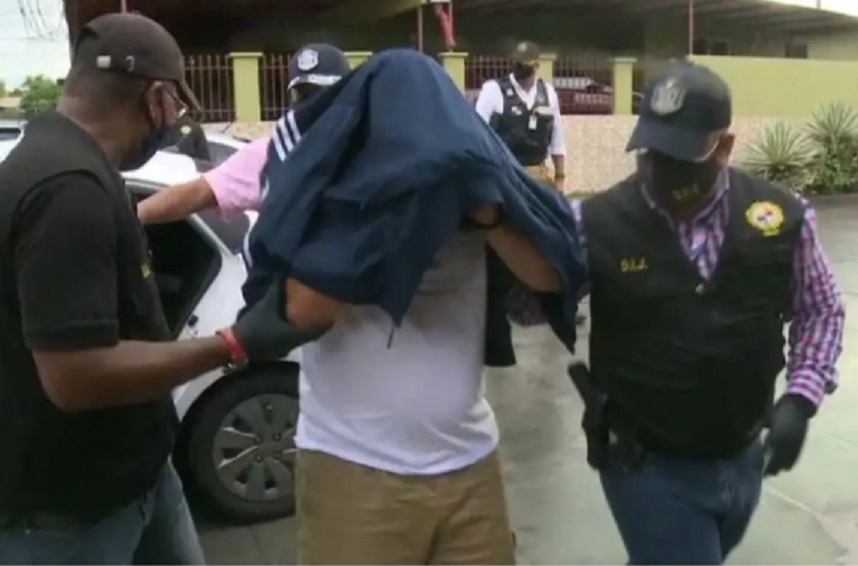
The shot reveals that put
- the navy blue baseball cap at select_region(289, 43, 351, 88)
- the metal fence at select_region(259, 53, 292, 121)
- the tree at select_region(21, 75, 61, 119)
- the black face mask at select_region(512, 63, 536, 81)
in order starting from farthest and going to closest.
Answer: the metal fence at select_region(259, 53, 292, 121)
the tree at select_region(21, 75, 61, 119)
the black face mask at select_region(512, 63, 536, 81)
the navy blue baseball cap at select_region(289, 43, 351, 88)

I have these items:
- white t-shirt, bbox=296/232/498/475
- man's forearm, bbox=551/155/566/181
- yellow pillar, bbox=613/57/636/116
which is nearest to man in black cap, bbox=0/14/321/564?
white t-shirt, bbox=296/232/498/475

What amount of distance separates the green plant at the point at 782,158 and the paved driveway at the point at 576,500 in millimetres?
11250

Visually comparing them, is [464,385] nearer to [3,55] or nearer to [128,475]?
[128,475]

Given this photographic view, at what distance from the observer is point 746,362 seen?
8.96 ft

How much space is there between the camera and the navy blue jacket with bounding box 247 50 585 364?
219cm

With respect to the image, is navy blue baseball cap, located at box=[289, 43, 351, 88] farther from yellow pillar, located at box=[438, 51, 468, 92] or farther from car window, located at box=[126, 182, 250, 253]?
yellow pillar, located at box=[438, 51, 468, 92]

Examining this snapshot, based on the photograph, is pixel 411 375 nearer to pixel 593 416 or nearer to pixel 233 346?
pixel 233 346

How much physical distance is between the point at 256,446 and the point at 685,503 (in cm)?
253

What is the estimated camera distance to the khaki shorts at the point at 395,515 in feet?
7.89

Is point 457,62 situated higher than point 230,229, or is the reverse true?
point 457,62

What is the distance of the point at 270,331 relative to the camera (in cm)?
235

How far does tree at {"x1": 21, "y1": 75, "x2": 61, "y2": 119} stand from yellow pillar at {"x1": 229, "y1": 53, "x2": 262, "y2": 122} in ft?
7.14

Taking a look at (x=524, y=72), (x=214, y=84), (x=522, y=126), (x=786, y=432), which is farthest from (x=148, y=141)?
(x=214, y=84)

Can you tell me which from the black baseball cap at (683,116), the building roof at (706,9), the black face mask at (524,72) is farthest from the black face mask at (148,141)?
the building roof at (706,9)
